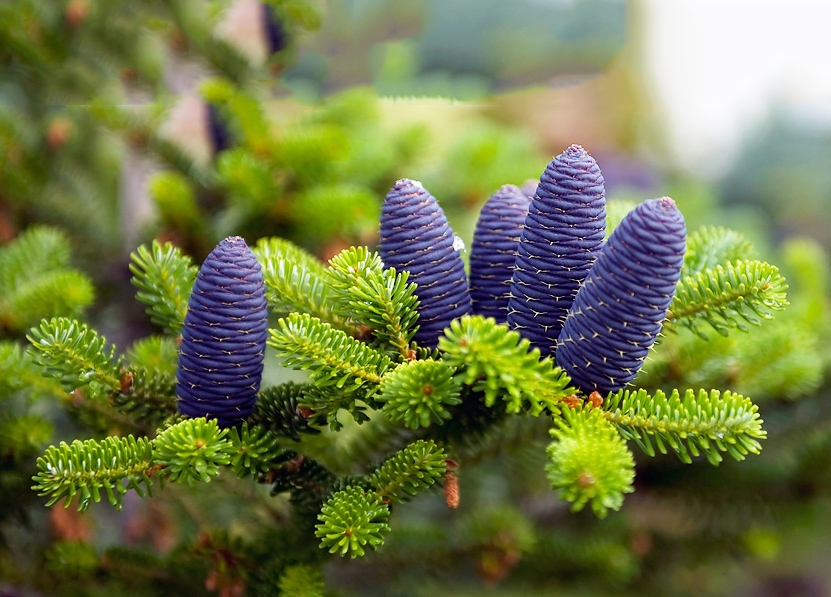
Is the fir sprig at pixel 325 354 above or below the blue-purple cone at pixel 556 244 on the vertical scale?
below

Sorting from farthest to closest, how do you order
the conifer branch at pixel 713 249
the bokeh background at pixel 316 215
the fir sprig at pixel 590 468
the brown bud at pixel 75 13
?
the brown bud at pixel 75 13 < the bokeh background at pixel 316 215 < the conifer branch at pixel 713 249 < the fir sprig at pixel 590 468

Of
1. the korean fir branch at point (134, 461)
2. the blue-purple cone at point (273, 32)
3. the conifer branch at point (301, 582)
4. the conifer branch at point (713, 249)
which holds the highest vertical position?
the blue-purple cone at point (273, 32)

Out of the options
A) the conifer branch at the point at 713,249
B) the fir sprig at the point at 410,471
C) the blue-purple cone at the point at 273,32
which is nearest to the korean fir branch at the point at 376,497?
the fir sprig at the point at 410,471

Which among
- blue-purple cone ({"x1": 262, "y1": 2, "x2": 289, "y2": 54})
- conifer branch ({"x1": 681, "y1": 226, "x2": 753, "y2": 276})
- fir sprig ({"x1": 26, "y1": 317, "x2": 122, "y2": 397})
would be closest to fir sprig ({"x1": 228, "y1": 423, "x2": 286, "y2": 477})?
fir sprig ({"x1": 26, "y1": 317, "x2": 122, "y2": 397})

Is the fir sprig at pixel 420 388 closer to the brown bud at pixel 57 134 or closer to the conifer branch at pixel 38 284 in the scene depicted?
the conifer branch at pixel 38 284

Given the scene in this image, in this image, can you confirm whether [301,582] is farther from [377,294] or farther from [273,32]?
[273,32]
